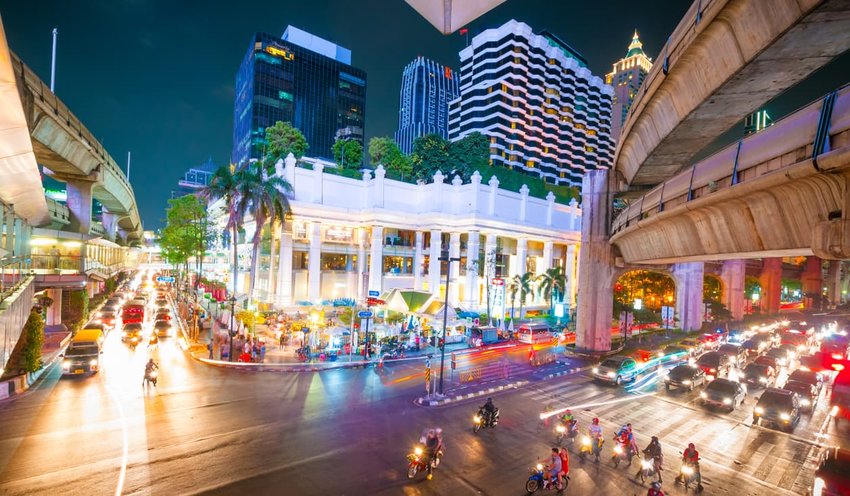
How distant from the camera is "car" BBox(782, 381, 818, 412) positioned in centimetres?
1930

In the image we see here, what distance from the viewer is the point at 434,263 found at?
50.8m

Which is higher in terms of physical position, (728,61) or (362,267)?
(728,61)

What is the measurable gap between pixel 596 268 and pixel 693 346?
48.0 feet

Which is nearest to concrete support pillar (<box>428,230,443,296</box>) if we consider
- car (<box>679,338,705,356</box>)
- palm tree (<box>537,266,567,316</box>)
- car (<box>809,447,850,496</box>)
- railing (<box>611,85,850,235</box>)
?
palm tree (<box>537,266,567,316</box>)

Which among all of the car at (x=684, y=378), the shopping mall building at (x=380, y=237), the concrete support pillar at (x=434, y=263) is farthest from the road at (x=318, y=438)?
the concrete support pillar at (x=434, y=263)

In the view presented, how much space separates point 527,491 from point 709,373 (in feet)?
67.5

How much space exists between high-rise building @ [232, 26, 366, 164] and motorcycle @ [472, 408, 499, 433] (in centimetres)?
10066

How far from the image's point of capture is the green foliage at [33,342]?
19.6 metres

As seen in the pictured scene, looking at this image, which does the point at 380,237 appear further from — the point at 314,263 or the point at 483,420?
the point at 483,420

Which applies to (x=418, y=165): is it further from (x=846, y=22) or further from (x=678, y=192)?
(x=846, y=22)

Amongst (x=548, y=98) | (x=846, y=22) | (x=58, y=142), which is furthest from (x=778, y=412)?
(x=548, y=98)

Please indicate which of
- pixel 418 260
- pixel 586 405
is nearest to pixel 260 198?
pixel 418 260

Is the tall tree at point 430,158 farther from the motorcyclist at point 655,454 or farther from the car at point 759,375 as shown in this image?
the motorcyclist at point 655,454

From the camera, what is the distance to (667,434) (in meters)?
16.0
